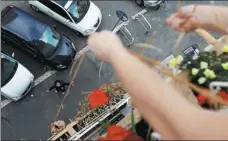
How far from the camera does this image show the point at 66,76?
10.6m

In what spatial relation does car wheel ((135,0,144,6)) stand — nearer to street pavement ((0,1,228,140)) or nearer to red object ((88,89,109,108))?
street pavement ((0,1,228,140))

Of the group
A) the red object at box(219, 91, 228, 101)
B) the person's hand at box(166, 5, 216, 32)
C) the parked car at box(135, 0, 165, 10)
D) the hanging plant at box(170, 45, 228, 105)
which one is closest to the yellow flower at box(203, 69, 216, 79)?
the hanging plant at box(170, 45, 228, 105)

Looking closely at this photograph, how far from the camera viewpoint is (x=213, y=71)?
448 centimetres

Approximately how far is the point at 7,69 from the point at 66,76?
64.0 inches

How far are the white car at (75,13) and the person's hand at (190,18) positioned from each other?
7.19m

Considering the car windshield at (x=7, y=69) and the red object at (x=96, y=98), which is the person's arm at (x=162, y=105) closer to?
the red object at (x=96, y=98)

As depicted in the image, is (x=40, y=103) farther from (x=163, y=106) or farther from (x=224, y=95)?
(x=163, y=106)

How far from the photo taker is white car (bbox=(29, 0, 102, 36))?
1074 cm

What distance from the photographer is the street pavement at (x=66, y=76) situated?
32.8 feet

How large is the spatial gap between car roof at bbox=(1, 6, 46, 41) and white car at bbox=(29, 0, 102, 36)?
78 cm

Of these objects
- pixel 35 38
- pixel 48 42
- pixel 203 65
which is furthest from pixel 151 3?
pixel 203 65

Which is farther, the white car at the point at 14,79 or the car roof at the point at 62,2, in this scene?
the car roof at the point at 62,2

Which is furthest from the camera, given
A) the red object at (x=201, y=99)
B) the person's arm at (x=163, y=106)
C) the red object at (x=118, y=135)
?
the red object at (x=201, y=99)

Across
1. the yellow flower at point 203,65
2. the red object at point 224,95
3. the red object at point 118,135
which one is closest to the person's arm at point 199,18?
the yellow flower at point 203,65
